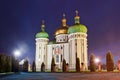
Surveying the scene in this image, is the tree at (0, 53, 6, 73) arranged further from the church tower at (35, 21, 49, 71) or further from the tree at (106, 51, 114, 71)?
the church tower at (35, 21, 49, 71)

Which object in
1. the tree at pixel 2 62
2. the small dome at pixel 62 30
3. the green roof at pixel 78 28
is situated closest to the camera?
the tree at pixel 2 62

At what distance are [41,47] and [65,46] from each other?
10881 millimetres

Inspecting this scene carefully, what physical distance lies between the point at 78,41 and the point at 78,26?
15.7 ft

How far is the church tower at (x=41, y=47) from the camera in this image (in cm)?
7651

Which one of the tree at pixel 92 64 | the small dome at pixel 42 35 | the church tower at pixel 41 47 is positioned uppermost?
the small dome at pixel 42 35

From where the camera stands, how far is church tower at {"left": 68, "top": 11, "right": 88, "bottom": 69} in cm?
6531

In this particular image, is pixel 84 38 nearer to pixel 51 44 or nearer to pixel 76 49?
pixel 76 49

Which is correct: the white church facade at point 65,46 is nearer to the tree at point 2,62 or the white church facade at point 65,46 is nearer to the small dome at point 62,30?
the small dome at point 62,30

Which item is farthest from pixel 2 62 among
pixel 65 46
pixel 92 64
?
pixel 65 46

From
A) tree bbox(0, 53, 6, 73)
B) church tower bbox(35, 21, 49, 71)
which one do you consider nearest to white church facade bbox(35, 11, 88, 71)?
church tower bbox(35, 21, 49, 71)

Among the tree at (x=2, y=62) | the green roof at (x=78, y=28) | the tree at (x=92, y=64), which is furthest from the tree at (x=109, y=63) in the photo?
the tree at (x=2, y=62)

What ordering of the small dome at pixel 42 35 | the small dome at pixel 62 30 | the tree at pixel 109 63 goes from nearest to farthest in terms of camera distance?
the tree at pixel 109 63, the small dome at pixel 62 30, the small dome at pixel 42 35

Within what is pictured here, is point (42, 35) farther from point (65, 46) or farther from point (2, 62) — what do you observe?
point (2, 62)

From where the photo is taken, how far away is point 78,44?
217 feet
